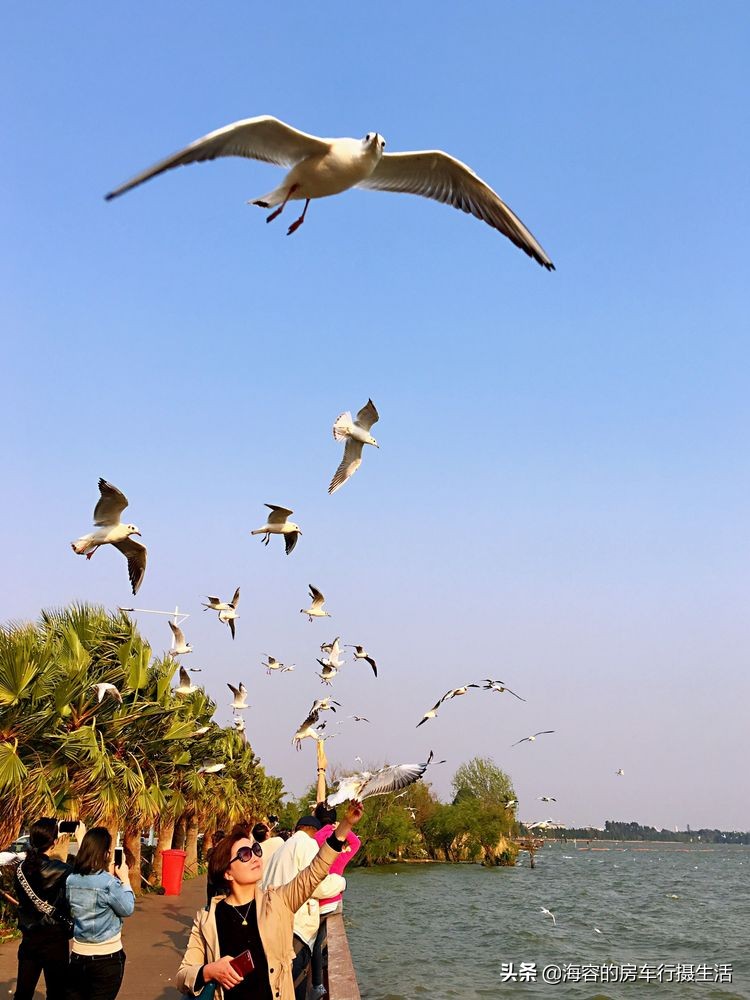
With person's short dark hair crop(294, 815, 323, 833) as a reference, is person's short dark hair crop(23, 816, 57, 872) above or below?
below

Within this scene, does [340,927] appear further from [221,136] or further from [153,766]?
[153,766]

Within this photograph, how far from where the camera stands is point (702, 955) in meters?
27.4

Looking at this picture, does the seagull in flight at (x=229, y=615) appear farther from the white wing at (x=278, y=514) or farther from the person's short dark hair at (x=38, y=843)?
the person's short dark hair at (x=38, y=843)

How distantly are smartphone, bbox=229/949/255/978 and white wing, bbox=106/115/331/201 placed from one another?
4.44 metres

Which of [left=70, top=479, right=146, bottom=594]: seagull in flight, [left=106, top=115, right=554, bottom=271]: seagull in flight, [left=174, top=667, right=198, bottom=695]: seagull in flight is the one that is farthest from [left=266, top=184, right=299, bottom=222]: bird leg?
[left=174, top=667, right=198, bottom=695]: seagull in flight

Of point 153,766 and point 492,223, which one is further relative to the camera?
point 153,766

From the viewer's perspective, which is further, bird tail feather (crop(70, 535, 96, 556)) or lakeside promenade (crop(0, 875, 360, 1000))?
bird tail feather (crop(70, 535, 96, 556))

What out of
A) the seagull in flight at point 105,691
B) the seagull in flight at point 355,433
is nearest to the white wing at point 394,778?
the seagull in flight at point 355,433

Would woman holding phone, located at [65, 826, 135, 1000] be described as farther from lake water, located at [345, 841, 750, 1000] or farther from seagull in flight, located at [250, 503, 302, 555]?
lake water, located at [345, 841, 750, 1000]

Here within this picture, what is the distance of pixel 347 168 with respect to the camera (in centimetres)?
761

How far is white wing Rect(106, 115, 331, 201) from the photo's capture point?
6367 mm

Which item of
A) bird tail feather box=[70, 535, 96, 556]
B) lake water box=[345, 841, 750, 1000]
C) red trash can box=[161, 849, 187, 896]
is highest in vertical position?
bird tail feather box=[70, 535, 96, 556]

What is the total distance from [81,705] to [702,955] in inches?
840

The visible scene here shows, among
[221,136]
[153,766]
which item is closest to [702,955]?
[153,766]
